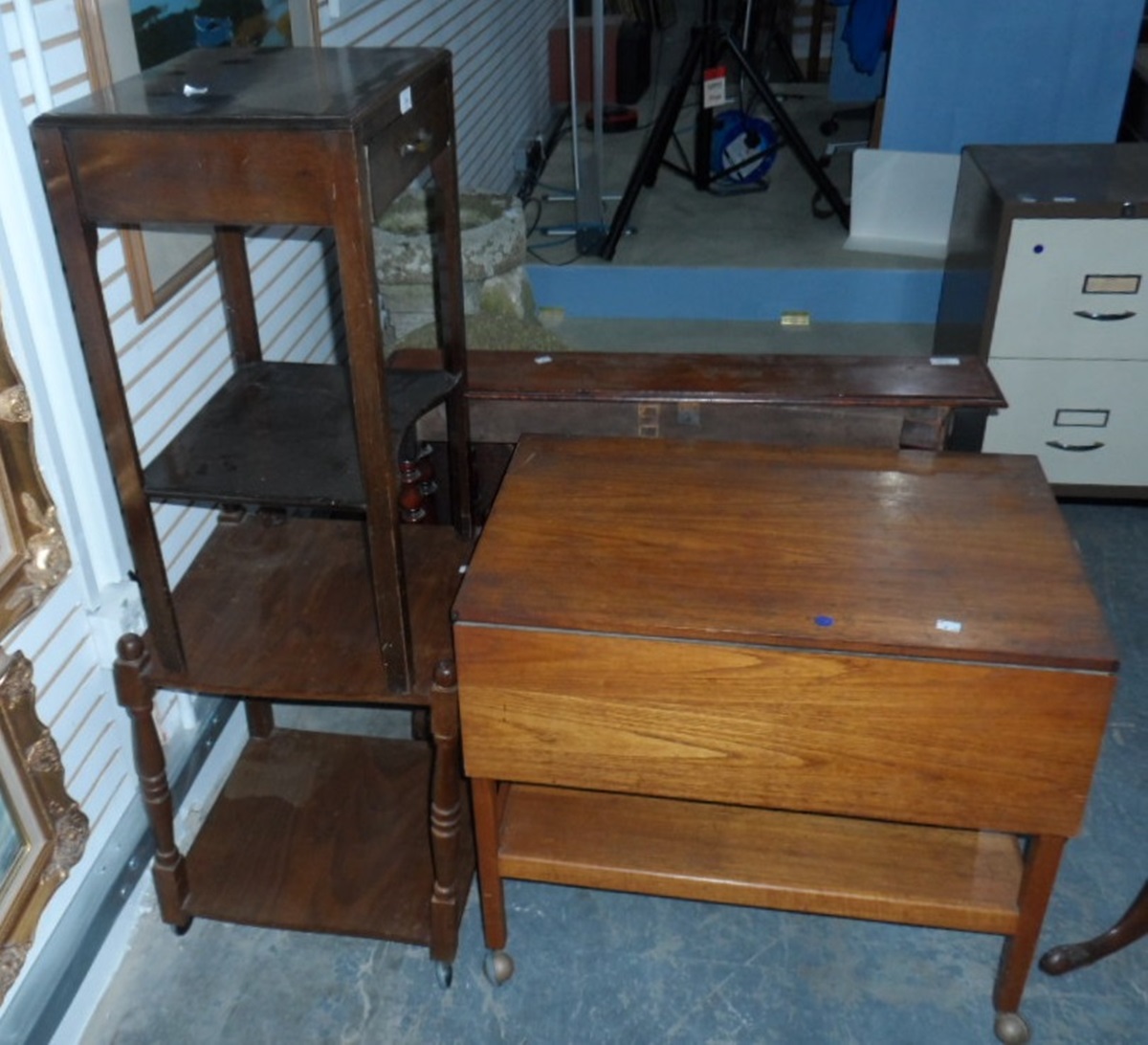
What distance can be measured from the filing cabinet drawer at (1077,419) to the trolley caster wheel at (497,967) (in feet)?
6.82

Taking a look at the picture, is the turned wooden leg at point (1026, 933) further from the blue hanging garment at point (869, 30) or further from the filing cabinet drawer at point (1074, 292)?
the blue hanging garment at point (869, 30)

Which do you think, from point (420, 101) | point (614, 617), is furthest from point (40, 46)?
point (614, 617)

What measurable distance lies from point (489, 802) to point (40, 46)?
1.29m

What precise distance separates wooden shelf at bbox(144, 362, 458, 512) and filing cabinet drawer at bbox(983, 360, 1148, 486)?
1900 mm

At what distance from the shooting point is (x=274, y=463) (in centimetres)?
175

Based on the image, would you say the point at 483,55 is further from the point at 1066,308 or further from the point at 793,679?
the point at 793,679

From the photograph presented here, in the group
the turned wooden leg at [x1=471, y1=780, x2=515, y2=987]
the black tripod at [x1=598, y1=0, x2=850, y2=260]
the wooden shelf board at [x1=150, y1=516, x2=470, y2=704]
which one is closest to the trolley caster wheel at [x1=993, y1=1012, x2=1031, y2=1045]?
the turned wooden leg at [x1=471, y1=780, x2=515, y2=987]

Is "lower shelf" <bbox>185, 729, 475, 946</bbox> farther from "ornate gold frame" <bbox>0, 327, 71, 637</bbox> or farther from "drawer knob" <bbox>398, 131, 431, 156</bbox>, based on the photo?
"drawer knob" <bbox>398, 131, 431, 156</bbox>

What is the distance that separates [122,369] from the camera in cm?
184

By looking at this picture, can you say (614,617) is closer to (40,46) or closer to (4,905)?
(4,905)

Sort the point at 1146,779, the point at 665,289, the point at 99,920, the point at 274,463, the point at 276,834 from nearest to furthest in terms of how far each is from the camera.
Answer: the point at 274,463, the point at 99,920, the point at 276,834, the point at 1146,779, the point at 665,289

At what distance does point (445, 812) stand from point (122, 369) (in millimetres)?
889

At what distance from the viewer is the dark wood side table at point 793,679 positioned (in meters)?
1.54

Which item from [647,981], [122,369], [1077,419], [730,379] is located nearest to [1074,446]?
[1077,419]
